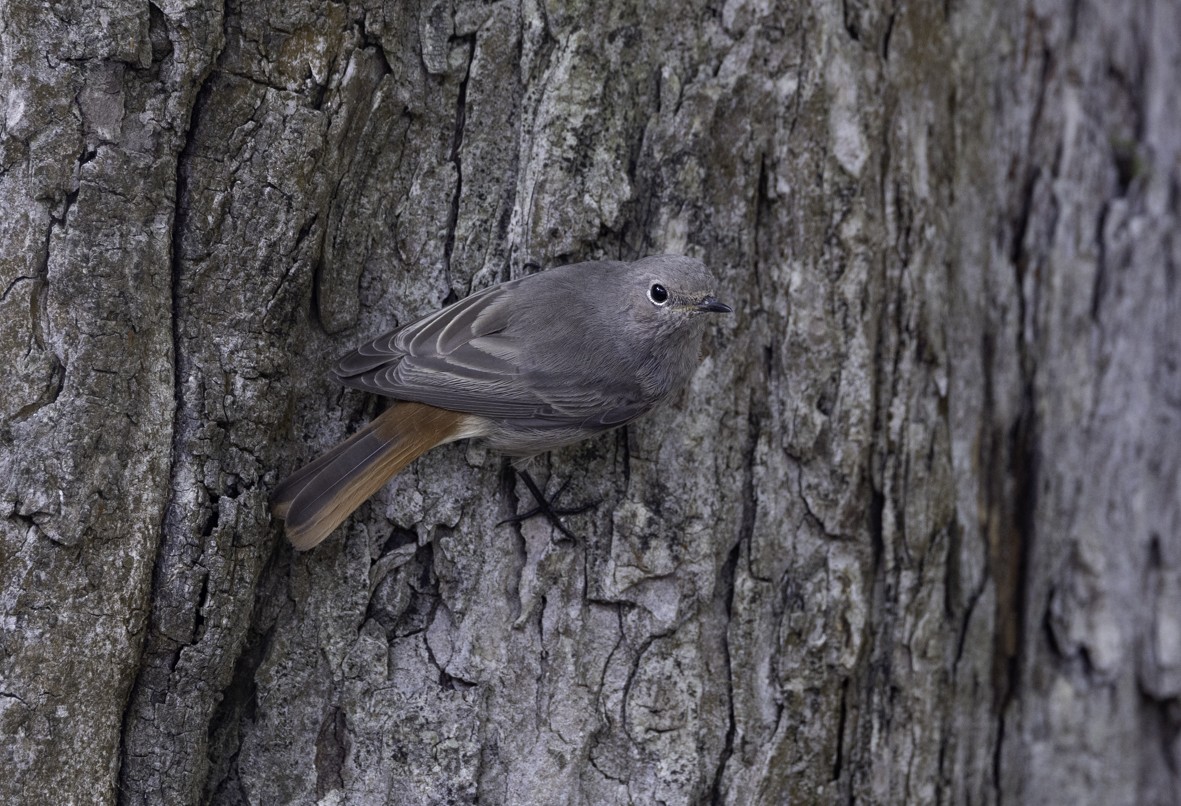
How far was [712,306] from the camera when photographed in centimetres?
277

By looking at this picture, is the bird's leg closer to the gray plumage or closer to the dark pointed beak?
the gray plumage

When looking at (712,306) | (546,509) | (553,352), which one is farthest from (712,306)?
(546,509)

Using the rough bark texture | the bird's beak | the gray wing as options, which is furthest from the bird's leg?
the bird's beak

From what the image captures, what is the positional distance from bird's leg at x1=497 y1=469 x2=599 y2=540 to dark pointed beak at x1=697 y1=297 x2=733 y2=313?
2.12ft

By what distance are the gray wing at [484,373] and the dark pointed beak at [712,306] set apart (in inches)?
12.4

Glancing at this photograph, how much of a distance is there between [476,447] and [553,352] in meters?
0.36

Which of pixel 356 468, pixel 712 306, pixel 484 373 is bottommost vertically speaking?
pixel 356 468

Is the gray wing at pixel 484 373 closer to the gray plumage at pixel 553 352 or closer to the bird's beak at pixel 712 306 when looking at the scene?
the gray plumage at pixel 553 352

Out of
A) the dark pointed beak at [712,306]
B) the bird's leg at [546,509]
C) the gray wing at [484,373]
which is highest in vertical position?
the dark pointed beak at [712,306]

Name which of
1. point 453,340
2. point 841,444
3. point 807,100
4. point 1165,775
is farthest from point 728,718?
point 1165,775

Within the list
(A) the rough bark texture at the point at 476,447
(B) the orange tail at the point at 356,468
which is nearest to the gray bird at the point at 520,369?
(B) the orange tail at the point at 356,468

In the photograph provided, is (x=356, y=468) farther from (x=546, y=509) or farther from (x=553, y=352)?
(x=553, y=352)

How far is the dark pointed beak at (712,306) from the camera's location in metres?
2.75

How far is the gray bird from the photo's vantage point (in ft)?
8.51
